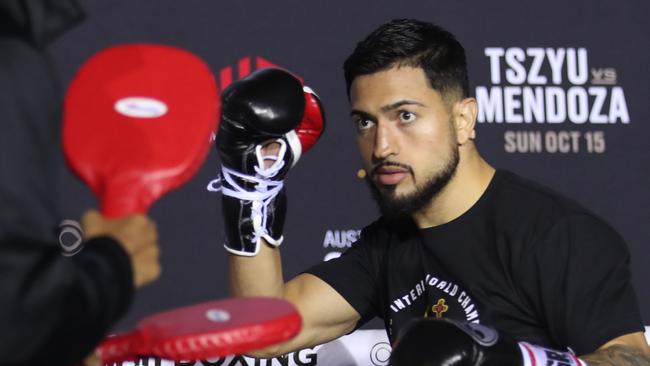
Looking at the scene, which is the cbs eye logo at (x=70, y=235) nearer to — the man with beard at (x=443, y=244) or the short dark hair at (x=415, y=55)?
the man with beard at (x=443, y=244)

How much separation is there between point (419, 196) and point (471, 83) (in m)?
0.81

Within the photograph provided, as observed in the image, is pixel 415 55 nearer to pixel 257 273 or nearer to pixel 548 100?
pixel 257 273

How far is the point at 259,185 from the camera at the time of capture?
2.32 meters

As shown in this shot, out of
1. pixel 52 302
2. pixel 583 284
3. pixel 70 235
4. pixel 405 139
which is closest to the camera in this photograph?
pixel 52 302

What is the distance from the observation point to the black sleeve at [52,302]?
51.0 inches

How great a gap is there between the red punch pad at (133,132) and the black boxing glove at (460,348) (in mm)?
547

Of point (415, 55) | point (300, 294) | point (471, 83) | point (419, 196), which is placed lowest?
point (300, 294)

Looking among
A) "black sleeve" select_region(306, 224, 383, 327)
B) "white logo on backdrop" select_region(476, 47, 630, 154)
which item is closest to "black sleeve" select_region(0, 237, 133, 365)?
"black sleeve" select_region(306, 224, 383, 327)

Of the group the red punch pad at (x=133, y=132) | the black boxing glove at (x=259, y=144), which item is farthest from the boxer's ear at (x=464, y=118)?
the red punch pad at (x=133, y=132)

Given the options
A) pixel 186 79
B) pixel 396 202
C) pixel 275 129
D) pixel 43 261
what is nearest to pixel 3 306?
pixel 43 261

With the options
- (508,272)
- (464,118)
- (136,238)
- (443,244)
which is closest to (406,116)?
(464,118)

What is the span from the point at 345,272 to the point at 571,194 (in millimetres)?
840

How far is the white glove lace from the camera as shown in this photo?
7.53 feet

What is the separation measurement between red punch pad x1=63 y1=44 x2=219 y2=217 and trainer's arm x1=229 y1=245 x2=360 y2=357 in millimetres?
877
